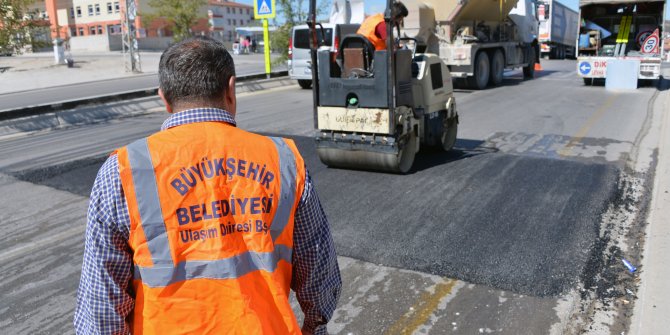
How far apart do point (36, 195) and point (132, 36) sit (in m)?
24.7

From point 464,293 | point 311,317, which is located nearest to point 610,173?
point 464,293

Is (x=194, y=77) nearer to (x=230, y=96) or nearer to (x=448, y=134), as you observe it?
(x=230, y=96)

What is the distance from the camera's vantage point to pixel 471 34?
1694cm

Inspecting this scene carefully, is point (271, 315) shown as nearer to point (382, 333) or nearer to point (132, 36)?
point (382, 333)

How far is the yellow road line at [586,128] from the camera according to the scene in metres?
8.69

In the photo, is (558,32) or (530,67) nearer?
(530,67)

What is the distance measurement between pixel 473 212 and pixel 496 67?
1360 cm

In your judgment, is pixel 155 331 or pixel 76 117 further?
pixel 76 117

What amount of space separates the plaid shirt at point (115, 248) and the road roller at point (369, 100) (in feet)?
17.0

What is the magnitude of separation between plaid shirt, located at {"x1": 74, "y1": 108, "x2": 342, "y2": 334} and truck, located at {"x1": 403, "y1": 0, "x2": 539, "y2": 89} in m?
13.5

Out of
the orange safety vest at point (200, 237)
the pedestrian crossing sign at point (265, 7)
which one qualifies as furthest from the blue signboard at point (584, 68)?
the orange safety vest at point (200, 237)

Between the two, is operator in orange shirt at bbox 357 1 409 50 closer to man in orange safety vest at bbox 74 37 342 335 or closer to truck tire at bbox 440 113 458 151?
truck tire at bbox 440 113 458 151

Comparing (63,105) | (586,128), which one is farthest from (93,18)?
(586,128)

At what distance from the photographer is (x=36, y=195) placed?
6887mm
